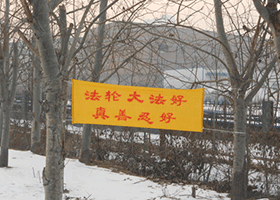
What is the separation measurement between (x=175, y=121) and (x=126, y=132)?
3.84m

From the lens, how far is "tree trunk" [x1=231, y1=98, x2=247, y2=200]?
5.30 m

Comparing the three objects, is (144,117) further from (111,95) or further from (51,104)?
(51,104)

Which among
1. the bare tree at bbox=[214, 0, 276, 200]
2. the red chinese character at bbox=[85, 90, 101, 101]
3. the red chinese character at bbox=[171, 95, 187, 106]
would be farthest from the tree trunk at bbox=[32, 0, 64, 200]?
the bare tree at bbox=[214, 0, 276, 200]

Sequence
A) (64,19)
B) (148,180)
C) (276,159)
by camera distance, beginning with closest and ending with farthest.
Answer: (64,19) < (276,159) < (148,180)

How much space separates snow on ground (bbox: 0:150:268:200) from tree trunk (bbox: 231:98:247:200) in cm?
89

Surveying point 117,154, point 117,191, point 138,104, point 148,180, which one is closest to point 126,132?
point 117,154

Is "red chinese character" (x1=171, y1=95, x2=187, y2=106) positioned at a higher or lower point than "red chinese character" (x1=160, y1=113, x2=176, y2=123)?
higher

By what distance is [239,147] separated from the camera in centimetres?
541

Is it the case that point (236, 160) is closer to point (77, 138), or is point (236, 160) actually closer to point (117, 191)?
point (117, 191)

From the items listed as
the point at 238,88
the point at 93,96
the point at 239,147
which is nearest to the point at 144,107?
the point at 93,96

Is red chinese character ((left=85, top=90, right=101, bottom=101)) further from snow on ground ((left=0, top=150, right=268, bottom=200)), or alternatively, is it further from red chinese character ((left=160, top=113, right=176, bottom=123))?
snow on ground ((left=0, top=150, right=268, bottom=200))

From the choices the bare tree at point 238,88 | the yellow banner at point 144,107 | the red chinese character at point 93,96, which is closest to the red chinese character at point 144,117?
the yellow banner at point 144,107

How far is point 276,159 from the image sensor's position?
6.73 m

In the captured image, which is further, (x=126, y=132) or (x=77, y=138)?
(x=77, y=138)
